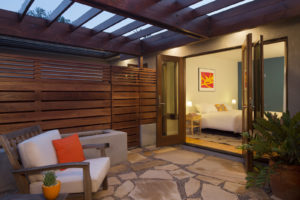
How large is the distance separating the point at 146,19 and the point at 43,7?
1688 millimetres

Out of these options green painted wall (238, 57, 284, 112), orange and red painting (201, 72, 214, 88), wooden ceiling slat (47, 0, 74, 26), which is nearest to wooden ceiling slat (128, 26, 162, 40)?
wooden ceiling slat (47, 0, 74, 26)

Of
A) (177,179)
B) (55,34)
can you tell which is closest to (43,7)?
(55,34)

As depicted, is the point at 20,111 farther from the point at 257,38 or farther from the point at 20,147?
the point at 257,38

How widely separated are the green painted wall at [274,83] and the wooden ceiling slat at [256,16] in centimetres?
596

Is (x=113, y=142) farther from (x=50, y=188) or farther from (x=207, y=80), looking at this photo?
(x=207, y=80)

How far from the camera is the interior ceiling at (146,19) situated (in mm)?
2619

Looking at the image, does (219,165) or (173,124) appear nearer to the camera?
(219,165)

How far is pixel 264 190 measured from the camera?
2492 millimetres

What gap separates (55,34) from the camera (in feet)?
11.7

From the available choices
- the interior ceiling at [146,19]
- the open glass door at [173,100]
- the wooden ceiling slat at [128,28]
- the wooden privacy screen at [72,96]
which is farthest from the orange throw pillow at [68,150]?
the open glass door at [173,100]

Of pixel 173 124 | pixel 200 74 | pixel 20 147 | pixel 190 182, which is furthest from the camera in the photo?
pixel 200 74

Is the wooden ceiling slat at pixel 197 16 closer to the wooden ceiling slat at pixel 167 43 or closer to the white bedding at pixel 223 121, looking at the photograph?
the wooden ceiling slat at pixel 167 43

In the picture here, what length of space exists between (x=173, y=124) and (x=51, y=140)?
3.00m

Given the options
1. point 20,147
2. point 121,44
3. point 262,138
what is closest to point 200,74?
point 121,44
